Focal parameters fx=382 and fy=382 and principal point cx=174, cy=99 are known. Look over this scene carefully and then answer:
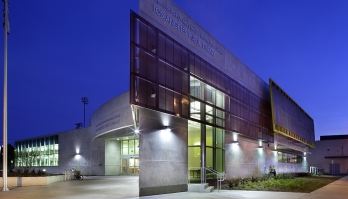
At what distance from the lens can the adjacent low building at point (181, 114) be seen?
715 inches

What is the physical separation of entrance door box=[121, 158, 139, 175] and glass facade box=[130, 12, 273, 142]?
13.7 m

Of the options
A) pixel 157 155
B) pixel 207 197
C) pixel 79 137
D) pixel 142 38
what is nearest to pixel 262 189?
pixel 207 197

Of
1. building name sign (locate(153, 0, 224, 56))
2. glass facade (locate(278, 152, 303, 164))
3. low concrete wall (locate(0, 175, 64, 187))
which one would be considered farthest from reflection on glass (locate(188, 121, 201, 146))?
glass facade (locate(278, 152, 303, 164))

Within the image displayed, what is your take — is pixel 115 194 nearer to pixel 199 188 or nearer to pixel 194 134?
pixel 199 188

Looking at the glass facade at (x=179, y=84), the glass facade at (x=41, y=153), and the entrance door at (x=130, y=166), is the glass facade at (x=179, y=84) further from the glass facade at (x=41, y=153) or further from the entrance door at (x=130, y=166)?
the glass facade at (x=41, y=153)

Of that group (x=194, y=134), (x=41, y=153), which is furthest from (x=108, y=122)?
(x=41, y=153)

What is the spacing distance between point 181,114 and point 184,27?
17.8ft

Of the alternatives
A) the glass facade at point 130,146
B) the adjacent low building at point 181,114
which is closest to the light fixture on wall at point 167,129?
the adjacent low building at point 181,114

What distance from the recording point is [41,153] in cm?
5603

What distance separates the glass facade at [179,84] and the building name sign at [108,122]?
7.69 meters

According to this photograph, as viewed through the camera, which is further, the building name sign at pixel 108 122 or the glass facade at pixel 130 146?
the glass facade at pixel 130 146

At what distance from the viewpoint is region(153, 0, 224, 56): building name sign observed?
20042 millimetres

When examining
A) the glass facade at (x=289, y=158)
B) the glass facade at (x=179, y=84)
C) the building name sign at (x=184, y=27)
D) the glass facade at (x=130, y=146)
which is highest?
the building name sign at (x=184, y=27)

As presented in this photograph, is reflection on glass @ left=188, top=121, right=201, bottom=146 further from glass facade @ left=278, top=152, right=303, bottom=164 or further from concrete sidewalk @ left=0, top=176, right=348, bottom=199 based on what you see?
glass facade @ left=278, top=152, right=303, bottom=164
